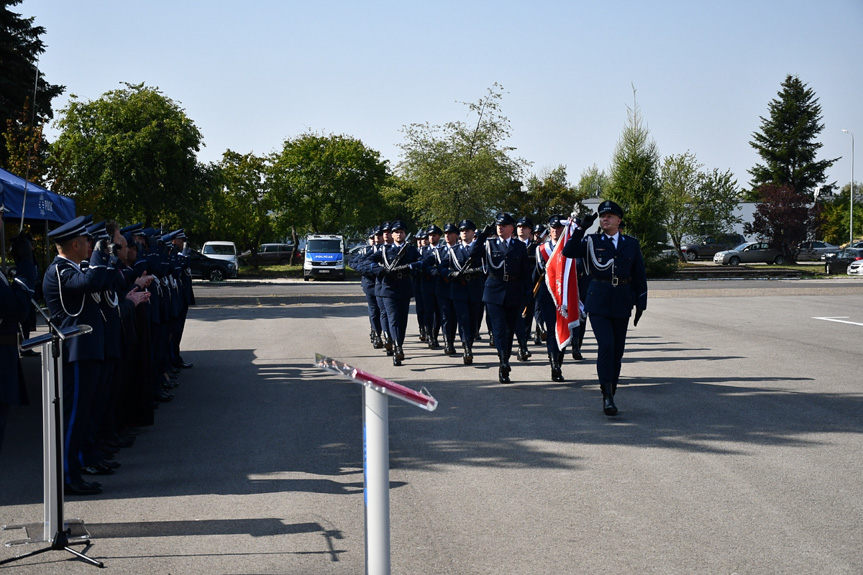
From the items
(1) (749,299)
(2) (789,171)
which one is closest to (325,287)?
(1) (749,299)

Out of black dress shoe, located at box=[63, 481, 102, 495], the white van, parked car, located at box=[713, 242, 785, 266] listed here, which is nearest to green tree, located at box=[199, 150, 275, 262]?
the white van

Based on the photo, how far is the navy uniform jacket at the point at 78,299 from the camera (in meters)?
5.89

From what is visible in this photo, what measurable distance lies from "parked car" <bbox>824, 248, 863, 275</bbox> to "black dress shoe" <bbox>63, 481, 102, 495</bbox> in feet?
138

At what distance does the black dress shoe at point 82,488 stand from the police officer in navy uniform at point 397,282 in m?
6.65

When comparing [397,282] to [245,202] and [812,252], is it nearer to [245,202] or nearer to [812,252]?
[245,202]

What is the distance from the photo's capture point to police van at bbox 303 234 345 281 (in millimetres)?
40406

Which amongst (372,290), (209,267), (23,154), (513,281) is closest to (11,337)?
(513,281)

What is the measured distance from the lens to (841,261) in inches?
1708

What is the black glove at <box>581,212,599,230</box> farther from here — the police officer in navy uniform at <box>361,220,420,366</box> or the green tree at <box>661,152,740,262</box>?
the green tree at <box>661,152,740,262</box>

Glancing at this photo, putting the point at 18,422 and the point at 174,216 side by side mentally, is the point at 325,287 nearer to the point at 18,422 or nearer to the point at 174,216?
the point at 174,216

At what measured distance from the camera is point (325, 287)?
35062 millimetres

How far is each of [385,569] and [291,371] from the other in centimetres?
880

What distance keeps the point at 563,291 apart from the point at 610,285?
2301 millimetres

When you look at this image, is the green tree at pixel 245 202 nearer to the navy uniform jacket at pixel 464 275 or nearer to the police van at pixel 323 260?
the police van at pixel 323 260
